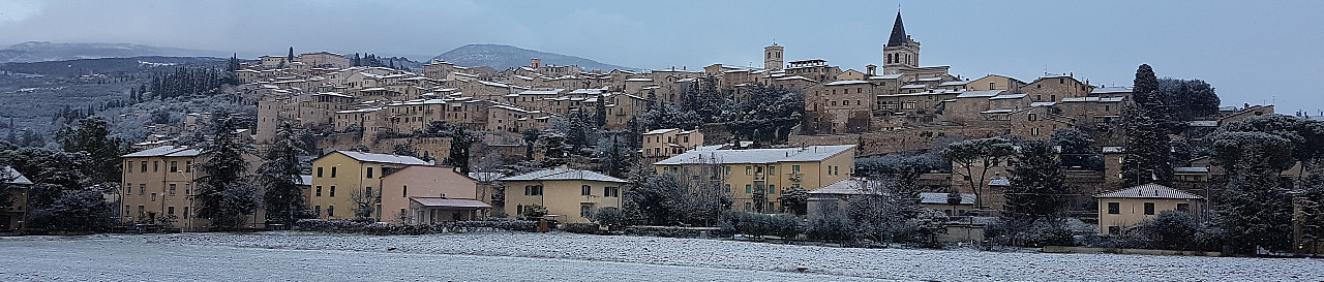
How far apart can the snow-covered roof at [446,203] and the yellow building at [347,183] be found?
168 cm

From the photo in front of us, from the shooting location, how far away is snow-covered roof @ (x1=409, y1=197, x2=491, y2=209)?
43.7 meters

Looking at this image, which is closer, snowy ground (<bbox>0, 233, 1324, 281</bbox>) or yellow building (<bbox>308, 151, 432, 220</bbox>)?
snowy ground (<bbox>0, 233, 1324, 281</bbox>)

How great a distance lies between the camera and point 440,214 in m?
45.0

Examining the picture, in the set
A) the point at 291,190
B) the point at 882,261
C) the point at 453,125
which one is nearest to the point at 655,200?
the point at 291,190

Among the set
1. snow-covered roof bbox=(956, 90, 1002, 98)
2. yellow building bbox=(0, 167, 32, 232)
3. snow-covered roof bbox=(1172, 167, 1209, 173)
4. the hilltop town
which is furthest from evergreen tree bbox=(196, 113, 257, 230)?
snow-covered roof bbox=(956, 90, 1002, 98)

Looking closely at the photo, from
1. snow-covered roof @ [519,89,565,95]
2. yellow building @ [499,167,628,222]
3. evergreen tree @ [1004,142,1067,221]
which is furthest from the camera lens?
snow-covered roof @ [519,89,565,95]

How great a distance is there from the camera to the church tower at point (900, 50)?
106m

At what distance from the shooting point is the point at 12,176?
39875 millimetres

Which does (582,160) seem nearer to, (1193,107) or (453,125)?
(453,125)

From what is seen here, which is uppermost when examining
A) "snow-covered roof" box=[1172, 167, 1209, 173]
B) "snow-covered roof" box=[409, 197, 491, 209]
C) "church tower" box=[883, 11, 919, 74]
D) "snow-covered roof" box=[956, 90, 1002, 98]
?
"church tower" box=[883, 11, 919, 74]

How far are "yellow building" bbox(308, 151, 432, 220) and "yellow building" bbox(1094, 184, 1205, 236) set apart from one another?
24.6 m

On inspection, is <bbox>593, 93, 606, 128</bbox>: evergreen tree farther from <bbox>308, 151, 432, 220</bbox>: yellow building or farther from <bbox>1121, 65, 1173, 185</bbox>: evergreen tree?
<bbox>308, 151, 432, 220</bbox>: yellow building

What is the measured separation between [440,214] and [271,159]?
620 centimetres

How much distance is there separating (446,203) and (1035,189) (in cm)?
2070
